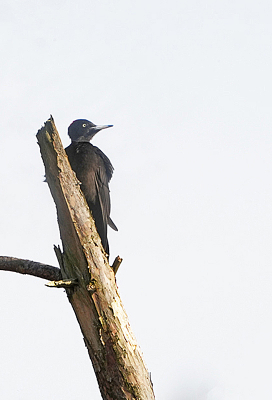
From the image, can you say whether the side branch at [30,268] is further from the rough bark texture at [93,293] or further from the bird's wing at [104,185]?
the bird's wing at [104,185]

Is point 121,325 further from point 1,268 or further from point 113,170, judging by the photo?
point 113,170

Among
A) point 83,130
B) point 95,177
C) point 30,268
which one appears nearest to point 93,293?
point 30,268

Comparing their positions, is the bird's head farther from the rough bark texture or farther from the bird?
the rough bark texture

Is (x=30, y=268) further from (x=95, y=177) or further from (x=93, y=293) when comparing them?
(x=95, y=177)

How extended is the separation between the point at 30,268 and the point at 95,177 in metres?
2.09

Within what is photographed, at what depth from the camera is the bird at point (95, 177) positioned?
5730mm

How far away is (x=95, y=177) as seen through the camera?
231 inches

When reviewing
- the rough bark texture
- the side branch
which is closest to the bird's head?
the rough bark texture

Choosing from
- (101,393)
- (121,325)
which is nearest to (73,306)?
(121,325)

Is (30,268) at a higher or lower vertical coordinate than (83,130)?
Result: lower

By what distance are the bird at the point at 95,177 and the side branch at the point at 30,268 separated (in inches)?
62.9

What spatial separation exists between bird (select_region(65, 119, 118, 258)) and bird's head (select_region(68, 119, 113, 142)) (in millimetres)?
969

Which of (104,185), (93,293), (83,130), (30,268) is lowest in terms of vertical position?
(93,293)

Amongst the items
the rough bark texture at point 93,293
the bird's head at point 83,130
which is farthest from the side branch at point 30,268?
the bird's head at point 83,130
